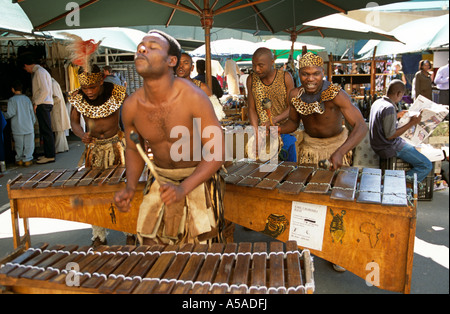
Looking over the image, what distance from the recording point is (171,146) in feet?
8.41

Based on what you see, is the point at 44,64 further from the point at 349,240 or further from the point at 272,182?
the point at 349,240

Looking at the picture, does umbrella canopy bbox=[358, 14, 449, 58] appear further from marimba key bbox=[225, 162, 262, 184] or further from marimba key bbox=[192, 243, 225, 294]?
marimba key bbox=[192, 243, 225, 294]

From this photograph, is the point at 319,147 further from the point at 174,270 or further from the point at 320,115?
the point at 174,270

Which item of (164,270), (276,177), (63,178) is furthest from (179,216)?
(63,178)

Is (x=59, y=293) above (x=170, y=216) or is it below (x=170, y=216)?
below

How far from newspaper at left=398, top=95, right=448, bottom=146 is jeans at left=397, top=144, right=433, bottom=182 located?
1.07 feet

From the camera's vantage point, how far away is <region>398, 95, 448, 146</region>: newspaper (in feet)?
17.7

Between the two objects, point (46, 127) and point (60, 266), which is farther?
point (46, 127)

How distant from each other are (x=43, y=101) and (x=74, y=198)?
620 cm

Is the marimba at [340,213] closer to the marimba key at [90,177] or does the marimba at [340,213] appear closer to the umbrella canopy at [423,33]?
the marimba key at [90,177]

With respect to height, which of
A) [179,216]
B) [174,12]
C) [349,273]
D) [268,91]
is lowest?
[349,273]
